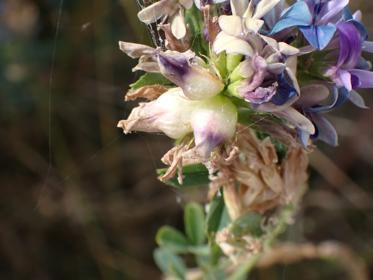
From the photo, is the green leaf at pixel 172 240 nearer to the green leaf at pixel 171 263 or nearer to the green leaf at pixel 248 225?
the green leaf at pixel 171 263

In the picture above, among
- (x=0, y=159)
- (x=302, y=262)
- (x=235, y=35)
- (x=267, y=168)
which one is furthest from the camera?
(x=0, y=159)

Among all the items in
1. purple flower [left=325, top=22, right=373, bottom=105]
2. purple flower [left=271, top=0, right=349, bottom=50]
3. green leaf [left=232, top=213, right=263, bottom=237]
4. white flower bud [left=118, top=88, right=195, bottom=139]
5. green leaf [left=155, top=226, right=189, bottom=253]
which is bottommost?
green leaf [left=155, top=226, right=189, bottom=253]

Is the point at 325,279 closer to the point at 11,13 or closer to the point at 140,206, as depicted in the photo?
the point at 140,206

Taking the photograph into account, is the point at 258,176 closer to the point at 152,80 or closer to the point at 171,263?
the point at 152,80

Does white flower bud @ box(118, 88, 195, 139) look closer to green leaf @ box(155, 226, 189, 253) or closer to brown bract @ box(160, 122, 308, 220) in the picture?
brown bract @ box(160, 122, 308, 220)

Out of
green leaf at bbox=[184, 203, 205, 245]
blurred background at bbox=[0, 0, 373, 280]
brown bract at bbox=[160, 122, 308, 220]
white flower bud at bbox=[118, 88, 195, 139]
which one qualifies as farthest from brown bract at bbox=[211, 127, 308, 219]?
blurred background at bbox=[0, 0, 373, 280]

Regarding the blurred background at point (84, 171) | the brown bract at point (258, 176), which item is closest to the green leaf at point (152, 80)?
the brown bract at point (258, 176)

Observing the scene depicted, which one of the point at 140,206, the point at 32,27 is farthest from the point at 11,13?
the point at 140,206
